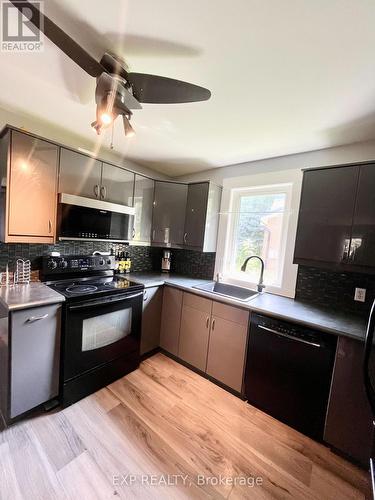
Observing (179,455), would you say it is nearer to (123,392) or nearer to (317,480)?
(123,392)

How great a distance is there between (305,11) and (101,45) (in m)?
0.93

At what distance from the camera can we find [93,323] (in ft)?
5.87

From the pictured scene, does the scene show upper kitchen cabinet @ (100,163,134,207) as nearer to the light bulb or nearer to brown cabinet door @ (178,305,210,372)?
the light bulb

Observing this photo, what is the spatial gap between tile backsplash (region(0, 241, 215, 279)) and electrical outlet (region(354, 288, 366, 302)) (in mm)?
1445

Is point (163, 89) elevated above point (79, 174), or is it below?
above

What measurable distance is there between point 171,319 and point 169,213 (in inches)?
49.3

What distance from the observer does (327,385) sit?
1459 mm

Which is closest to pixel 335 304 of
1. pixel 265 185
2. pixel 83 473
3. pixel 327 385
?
pixel 327 385

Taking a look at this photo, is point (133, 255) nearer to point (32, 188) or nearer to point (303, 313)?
point (32, 188)

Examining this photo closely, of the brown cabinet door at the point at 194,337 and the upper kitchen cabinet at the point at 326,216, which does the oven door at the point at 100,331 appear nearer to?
the brown cabinet door at the point at 194,337

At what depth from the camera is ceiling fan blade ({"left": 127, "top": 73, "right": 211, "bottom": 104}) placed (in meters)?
1.06

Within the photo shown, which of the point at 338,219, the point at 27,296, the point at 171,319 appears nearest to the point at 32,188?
the point at 27,296

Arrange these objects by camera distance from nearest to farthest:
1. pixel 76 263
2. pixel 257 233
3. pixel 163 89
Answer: pixel 163 89, pixel 76 263, pixel 257 233

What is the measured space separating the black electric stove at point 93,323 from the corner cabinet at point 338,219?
1610 millimetres
